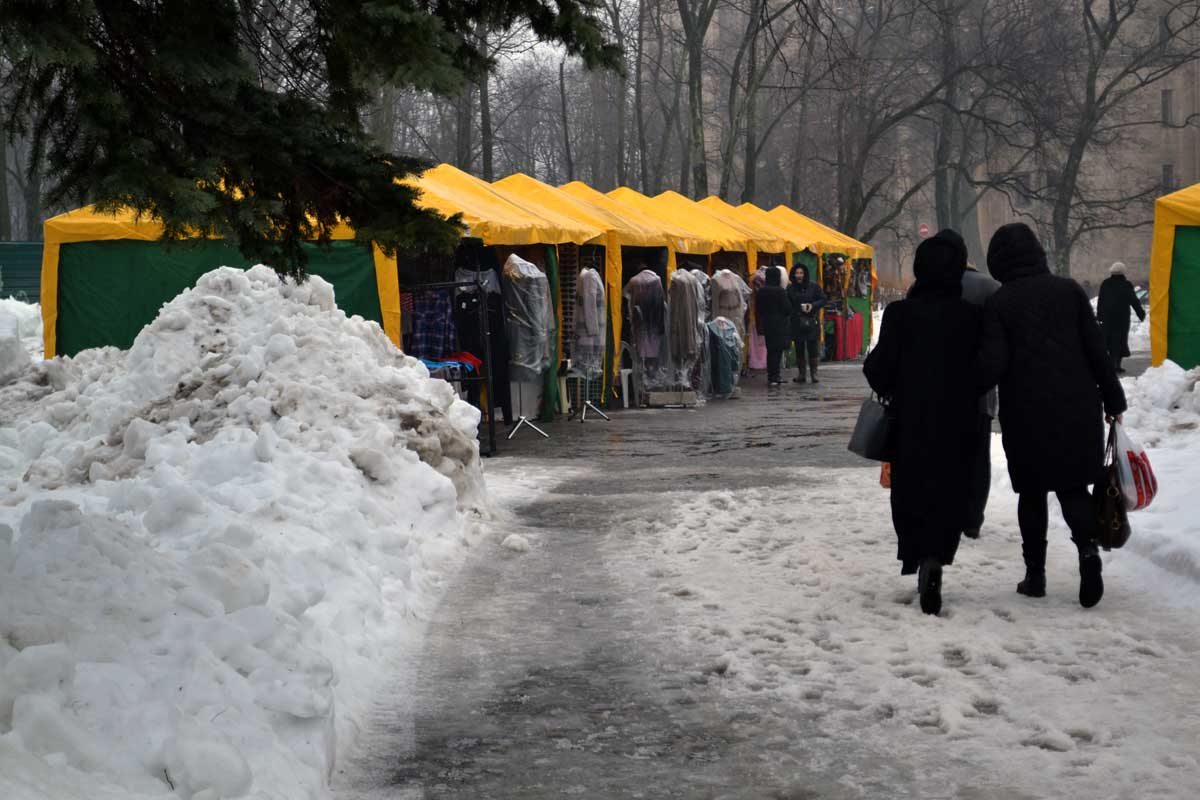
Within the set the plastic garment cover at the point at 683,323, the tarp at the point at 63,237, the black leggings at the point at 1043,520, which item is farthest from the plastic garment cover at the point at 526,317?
the black leggings at the point at 1043,520

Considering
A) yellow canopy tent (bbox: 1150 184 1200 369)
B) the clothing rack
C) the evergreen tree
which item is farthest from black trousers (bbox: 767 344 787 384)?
the evergreen tree

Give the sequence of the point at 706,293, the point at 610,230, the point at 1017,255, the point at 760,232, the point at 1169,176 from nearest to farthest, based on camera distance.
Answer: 1. the point at 1017,255
2. the point at 610,230
3. the point at 706,293
4. the point at 760,232
5. the point at 1169,176

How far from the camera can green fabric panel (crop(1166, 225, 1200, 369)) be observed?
1858 cm

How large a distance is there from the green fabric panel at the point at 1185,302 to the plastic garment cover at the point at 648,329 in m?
6.42

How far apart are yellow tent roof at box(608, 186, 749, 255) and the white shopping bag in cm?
1784

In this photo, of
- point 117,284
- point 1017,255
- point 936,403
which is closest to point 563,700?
point 936,403

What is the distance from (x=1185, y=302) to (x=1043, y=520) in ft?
41.6

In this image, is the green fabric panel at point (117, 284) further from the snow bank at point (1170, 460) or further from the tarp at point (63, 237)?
the snow bank at point (1170, 460)

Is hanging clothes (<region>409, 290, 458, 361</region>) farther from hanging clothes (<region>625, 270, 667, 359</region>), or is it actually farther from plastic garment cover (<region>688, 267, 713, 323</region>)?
plastic garment cover (<region>688, 267, 713, 323</region>)

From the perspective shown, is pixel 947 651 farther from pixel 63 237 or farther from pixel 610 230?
pixel 610 230

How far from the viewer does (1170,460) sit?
1142 cm

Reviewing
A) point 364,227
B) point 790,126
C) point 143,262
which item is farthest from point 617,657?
point 790,126

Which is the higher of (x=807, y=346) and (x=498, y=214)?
(x=498, y=214)

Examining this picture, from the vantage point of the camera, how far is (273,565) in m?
6.79
